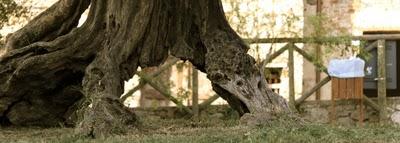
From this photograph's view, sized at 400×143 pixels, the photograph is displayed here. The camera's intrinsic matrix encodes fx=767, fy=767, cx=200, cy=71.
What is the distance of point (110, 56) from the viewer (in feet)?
27.8

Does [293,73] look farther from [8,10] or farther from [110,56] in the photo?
[110,56]

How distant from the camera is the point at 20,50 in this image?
9266mm

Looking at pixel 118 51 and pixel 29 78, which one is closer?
pixel 118 51

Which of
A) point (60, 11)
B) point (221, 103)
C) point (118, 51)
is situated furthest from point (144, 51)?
point (221, 103)

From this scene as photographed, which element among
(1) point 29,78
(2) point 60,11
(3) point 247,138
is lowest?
(3) point 247,138

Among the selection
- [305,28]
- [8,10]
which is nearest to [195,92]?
[305,28]

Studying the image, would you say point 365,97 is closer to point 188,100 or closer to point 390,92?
point 390,92

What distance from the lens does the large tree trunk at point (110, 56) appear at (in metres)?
8.29

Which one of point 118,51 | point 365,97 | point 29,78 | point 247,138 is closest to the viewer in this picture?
point 247,138

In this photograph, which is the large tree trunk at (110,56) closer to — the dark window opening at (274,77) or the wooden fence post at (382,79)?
the wooden fence post at (382,79)

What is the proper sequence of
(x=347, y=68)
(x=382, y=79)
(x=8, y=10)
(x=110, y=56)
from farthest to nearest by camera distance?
(x=382, y=79), (x=347, y=68), (x=8, y=10), (x=110, y=56)

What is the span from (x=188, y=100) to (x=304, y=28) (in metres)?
2.45

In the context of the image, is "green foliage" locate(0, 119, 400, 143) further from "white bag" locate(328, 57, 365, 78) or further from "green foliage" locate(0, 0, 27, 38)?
"white bag" locate(328, 57, 365, 78)

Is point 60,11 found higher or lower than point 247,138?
higher
